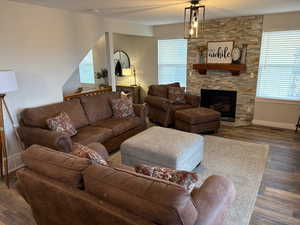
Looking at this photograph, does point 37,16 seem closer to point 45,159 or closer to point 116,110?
point 116,110

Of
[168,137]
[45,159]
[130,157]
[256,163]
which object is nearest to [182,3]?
[168,137]

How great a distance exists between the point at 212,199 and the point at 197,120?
3015mm

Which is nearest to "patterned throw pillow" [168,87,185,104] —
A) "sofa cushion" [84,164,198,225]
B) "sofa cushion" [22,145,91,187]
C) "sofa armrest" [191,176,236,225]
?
"sofa armrest" [191,176,236,225]

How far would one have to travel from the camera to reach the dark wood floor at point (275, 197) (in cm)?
229

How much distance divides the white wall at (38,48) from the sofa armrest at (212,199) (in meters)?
3.08

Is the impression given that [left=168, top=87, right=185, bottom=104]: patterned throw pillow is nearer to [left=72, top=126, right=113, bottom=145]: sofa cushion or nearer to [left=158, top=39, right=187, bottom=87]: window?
[left=158, top=39, right=187, bottom=87]: window

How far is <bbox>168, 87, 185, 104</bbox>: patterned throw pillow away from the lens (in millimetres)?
5457

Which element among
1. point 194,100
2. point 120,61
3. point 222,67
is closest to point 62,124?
point 194,100

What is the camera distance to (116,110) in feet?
14.3

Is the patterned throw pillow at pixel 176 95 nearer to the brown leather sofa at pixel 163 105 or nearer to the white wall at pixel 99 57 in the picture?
the brown leather sofa at pixel 163 105

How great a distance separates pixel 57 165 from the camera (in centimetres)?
164

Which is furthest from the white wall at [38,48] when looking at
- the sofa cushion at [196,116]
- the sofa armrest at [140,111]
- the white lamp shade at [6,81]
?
the sofa cushion at [196,116]

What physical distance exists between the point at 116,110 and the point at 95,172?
2.93 metres

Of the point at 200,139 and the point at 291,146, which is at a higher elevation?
the point at 200,139
